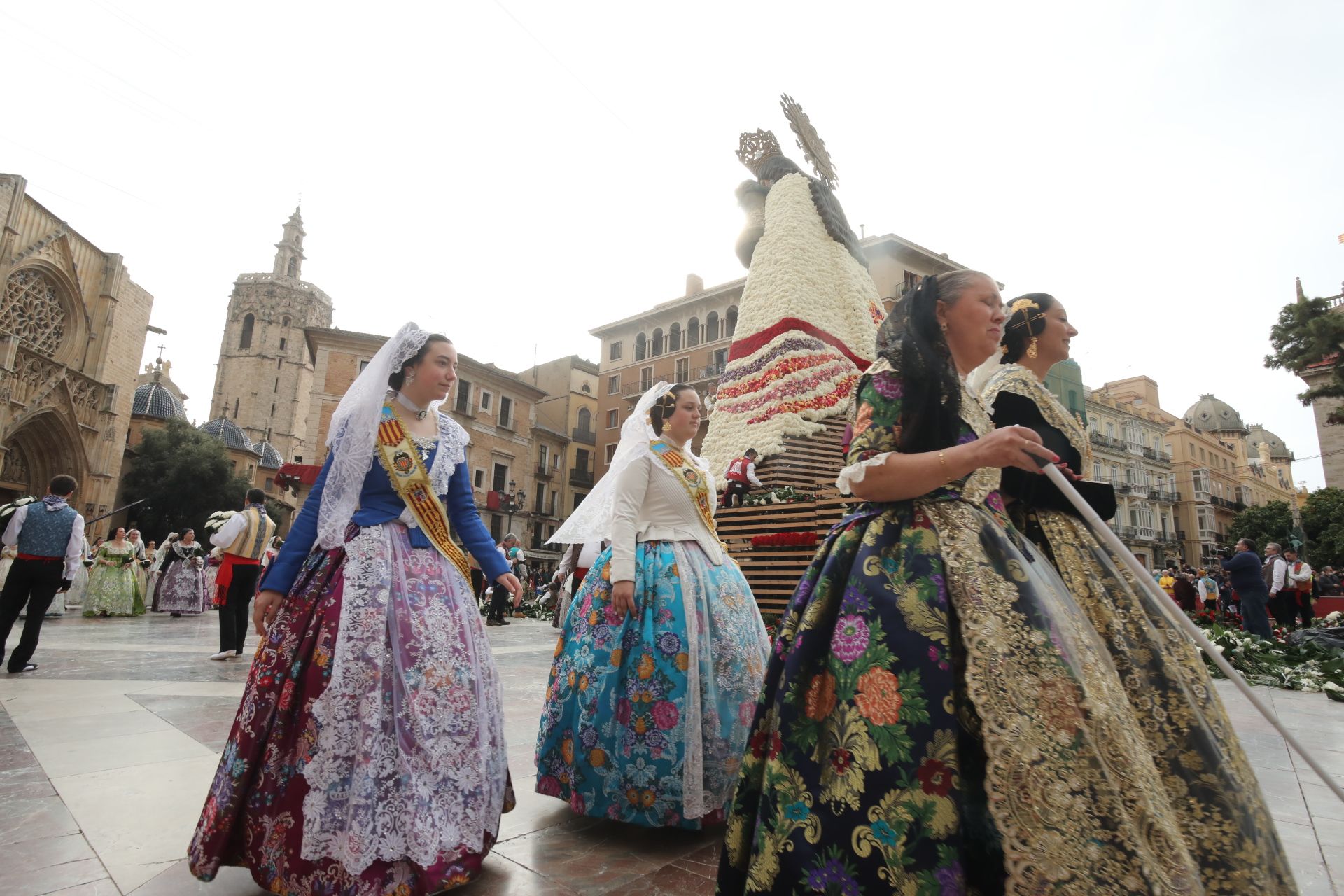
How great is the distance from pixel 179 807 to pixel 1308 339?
20.0 m

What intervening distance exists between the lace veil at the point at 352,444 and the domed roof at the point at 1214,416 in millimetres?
69321

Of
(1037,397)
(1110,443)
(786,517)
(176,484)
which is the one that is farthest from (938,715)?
(1110,443)

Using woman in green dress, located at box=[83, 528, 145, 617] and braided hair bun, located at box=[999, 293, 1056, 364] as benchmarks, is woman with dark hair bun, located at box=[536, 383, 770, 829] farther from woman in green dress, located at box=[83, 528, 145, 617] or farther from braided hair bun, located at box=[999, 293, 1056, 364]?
woman in green dress, located at box=[83, 528, 145, 617]

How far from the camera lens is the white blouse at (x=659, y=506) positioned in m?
2.87

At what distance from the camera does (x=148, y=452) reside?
100 feet

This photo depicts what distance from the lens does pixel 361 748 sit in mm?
1923

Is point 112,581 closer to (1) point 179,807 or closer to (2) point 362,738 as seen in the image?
(1) point 179,807

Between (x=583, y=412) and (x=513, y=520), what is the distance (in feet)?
30.0

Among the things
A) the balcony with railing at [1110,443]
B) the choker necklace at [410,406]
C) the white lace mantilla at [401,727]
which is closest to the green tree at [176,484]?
the choker necklace at [410,406]

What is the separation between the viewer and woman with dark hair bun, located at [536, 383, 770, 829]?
243 centimetres

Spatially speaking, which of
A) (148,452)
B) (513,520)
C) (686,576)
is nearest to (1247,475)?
(513,520)

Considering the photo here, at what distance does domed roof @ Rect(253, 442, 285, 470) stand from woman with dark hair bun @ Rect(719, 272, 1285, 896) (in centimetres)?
4522

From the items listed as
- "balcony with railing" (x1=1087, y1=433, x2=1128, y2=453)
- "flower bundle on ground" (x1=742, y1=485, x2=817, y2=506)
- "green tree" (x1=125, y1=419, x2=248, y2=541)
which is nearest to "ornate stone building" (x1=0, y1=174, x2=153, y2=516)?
"green tree" (x1=125, y1=419, x2=248, y2=541)

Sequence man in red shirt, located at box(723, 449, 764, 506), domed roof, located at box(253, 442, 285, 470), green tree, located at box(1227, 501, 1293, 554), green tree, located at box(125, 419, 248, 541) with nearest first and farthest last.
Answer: man in red shirt, located at box(723, 449, 764, 506), green tree, located at box(125, 419, 248, 541), green tree, located at box(1227, 501, 1293, 554), domed roof, located at box(253, 442, 285, 470)
